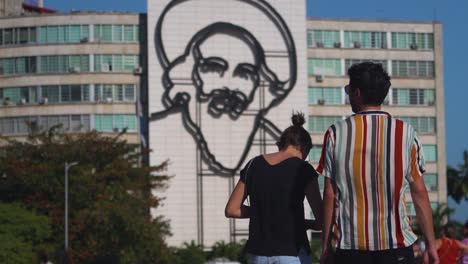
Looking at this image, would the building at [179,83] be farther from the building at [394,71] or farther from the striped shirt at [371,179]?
the striped shirt at [371,179]

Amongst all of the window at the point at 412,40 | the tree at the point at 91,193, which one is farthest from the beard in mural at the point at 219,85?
the tree at the point at 91,193

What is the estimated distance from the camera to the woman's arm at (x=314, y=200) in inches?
282

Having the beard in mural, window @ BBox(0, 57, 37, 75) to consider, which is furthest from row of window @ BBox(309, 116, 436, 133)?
window @ BBox(0, 57, 37, 75)

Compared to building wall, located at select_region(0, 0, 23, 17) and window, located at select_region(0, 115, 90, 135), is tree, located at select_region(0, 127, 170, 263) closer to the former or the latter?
window, located at select_region(0, 115, 90, 135)

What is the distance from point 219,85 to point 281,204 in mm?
64439

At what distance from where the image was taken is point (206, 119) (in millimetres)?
71812

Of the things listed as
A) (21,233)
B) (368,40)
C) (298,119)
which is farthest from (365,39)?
(298,119)

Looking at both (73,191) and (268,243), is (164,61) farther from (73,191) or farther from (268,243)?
→ (268,243)

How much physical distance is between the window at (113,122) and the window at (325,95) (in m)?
13.0

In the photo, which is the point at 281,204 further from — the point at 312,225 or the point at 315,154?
the point at 315,154

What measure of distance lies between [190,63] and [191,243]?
1213cm

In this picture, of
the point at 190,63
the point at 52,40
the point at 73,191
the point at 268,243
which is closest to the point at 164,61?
the point at 190,63

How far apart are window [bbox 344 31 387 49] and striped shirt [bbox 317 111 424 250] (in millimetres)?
71173

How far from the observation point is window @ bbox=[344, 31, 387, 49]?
76.9 m
